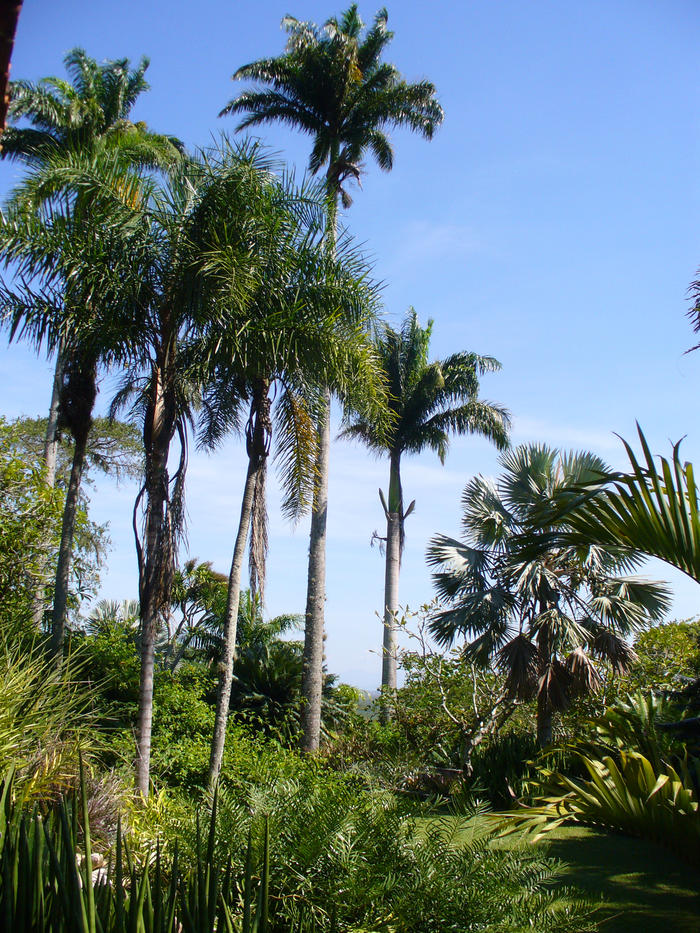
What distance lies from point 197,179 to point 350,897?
968 centimetres

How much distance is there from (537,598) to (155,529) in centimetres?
666

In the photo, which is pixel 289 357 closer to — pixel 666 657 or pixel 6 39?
pixel 6 39

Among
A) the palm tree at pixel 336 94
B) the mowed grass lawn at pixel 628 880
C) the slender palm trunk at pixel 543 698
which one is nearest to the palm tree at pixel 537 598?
the slender palm trunk at pixel 543 698

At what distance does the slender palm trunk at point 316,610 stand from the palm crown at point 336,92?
165 inches

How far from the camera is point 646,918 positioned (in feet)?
19.0

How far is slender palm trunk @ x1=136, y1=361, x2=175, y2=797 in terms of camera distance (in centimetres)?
958

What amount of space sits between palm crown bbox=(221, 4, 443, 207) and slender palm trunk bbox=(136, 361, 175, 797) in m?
9.81

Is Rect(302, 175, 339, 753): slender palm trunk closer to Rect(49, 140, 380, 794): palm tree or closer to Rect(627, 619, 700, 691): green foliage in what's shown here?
Rect(49, 140, 380, 794): palm tree

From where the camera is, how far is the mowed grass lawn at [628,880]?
5672mm

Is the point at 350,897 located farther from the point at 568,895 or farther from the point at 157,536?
the point at 157,536

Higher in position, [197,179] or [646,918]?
[197,179]

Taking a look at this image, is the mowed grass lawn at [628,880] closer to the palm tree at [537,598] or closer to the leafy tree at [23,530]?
the palm tree at [537,598]

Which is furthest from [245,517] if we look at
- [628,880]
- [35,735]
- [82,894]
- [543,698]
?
[82,894]

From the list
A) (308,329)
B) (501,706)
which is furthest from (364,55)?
(501,706)
